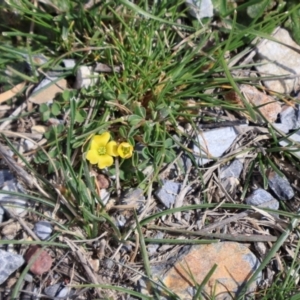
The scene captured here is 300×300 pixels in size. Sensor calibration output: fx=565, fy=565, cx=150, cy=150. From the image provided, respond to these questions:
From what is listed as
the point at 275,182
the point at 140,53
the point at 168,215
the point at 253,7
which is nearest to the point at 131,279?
the point at 168,215

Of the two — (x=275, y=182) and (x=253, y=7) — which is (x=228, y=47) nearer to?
(x=253, y=7)

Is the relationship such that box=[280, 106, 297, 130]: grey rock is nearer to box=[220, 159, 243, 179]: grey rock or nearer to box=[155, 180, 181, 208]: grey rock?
box=[220, 159, 243, 179]: grey rock

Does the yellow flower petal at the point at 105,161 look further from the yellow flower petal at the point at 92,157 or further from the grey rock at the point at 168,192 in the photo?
the grey rock at the point at 168,192

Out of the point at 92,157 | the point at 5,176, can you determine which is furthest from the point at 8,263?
the point at 92,157

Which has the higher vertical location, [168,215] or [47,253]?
[168,215]

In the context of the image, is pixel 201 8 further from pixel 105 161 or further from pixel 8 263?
pixel 8 263
